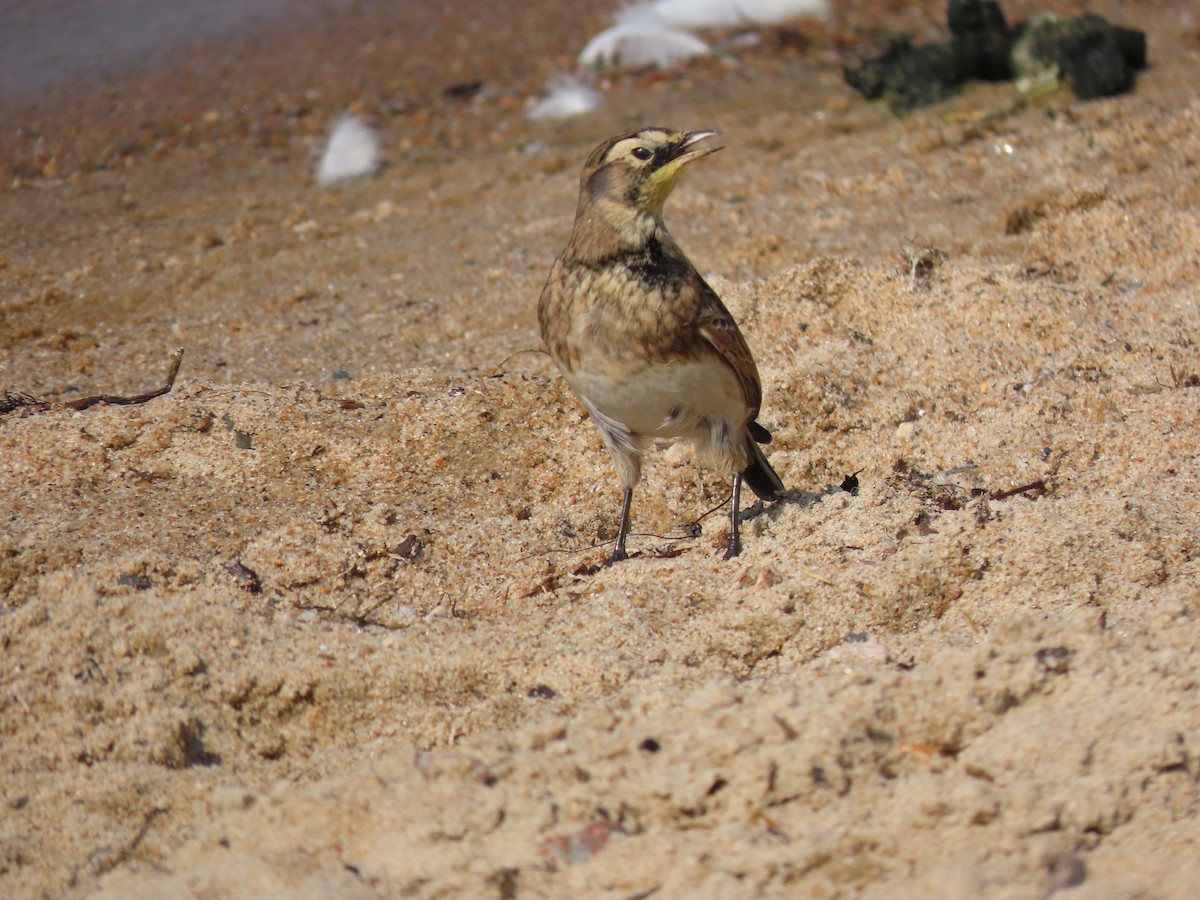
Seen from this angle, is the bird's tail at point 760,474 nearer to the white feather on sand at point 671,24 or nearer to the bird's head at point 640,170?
the bird's head at point 640,170

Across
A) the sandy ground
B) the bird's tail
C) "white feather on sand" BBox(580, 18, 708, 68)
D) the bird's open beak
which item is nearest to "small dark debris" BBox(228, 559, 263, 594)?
the sandy ground

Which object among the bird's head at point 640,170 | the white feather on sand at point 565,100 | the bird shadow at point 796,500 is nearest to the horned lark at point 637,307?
the bird's head at point 640,170

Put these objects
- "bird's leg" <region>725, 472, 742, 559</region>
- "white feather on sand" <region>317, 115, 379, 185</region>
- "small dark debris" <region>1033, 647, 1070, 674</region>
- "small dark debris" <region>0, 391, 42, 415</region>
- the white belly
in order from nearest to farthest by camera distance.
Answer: "small dark debris" <region>1033, 647, 1070, 674</region> < the white belly < "bird's leg" <region>725, 472, 742, 559</region> < "small dark debris" <region>0, 391, 42, 415</region> < "white feather on sand" <region>317, 115, 379, 185</region>

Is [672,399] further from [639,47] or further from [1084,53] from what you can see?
[639,47]

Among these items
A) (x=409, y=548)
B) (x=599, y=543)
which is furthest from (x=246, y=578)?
(x=599, y=543)

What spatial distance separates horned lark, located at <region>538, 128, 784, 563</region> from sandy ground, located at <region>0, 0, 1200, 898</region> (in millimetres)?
523

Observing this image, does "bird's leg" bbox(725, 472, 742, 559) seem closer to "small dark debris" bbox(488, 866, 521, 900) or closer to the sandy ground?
the sandy ground

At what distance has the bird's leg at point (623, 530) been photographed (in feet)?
13.5

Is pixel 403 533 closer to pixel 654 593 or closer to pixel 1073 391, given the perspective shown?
pixel 654 593

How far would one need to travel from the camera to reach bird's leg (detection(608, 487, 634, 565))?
411 centimetres

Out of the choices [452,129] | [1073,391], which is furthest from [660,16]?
[1073,391]

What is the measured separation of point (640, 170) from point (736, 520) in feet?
3.80

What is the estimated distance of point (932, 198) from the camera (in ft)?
21.9

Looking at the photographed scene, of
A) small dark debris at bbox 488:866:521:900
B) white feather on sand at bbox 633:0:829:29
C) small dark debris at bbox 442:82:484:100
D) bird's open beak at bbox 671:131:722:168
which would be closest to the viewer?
small dark debris at bbox 488:866:521:900
